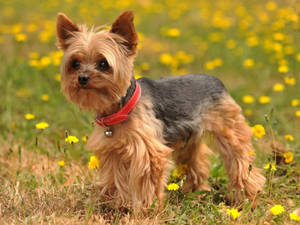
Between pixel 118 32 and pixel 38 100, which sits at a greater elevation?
pixel 118 32

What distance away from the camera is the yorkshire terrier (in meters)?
3.93

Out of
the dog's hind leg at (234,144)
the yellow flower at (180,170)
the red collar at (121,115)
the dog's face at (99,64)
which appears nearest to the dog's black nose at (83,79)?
the dog's face at (99,64)

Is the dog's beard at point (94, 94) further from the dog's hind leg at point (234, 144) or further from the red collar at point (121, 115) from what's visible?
the dog's hind leg at point (234, 144)

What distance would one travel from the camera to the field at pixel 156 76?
14.2 ft

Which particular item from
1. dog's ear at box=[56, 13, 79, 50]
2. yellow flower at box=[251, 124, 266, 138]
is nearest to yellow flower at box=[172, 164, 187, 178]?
yellow flower at box=[251, 124, 266, 138]

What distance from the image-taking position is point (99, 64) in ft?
12.9

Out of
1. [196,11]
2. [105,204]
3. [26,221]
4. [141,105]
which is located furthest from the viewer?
[196,11]

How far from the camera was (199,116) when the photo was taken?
15.5ft

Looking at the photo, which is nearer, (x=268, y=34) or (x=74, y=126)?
(x=74, y=126)

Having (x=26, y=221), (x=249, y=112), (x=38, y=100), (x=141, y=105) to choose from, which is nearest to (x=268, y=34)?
(x=249, y=112)

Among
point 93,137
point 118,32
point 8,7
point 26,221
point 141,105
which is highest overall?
point 118,32

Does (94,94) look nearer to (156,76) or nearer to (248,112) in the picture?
(248,112)

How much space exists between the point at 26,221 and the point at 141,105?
1415 millimetres

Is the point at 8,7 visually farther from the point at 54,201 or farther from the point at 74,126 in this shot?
the point at 54,201
